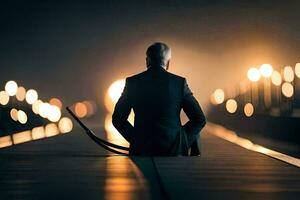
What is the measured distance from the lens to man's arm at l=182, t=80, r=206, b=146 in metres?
10.9

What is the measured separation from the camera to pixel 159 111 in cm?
1097

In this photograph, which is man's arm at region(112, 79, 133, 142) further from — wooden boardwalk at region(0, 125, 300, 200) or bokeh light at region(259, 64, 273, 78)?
bokeh light at region(259, 64, 273, 78)

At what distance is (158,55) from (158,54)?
0.02 m

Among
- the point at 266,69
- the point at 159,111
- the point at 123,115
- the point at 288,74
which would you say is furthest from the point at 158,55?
the point at 288,74

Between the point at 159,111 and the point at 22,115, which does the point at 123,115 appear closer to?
the point at 159,111

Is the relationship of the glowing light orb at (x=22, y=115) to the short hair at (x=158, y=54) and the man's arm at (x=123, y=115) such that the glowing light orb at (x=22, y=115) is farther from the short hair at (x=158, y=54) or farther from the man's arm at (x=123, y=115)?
the short hair at (x=158, y=54)

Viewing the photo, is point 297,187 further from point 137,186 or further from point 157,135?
point 157,135

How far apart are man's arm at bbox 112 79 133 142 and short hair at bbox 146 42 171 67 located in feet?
1.52

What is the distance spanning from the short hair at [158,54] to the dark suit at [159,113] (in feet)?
0.25

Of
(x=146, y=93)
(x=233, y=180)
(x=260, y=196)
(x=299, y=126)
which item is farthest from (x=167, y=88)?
(x=299, y=126)

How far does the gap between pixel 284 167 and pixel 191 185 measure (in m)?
2.61

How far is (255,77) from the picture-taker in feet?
160

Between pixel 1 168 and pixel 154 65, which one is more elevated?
pixel 154 65

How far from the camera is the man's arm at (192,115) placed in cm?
1090
